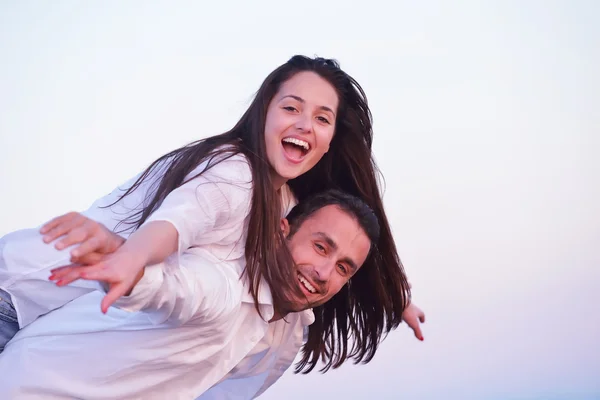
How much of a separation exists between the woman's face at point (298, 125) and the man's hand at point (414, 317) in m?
1.07

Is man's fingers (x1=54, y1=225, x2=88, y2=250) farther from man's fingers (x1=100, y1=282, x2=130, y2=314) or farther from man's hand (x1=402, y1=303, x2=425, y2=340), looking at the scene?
man's hand (x1=402, y1=303, x2=425, y2=340)

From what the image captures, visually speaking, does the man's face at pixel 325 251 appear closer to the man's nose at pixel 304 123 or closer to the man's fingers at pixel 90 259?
the man's nose at pixel 304 123

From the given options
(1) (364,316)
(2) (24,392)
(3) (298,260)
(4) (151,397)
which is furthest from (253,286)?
(1) (364,316)

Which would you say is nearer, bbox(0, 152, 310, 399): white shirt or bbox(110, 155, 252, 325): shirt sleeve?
bbox(110, 155, 252, 325): shirt sleeve

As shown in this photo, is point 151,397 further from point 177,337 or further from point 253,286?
point 253,286

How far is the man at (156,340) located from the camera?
10.2 ft

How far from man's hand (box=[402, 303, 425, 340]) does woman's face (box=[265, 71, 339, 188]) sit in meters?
1.07

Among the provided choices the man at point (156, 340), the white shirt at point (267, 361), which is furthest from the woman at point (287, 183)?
the white shirt at point (267, 361)

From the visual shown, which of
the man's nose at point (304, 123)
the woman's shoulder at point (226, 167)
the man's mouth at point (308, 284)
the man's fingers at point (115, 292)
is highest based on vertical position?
the man's nose at point (304, 123)

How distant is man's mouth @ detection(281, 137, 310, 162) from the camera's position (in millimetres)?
3723

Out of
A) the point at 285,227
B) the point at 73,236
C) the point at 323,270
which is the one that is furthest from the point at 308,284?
the point at 73,236

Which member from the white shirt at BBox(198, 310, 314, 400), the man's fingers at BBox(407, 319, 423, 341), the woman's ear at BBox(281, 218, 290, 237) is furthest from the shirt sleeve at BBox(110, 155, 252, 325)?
the man's fingers at BBox(407, 319, 423, 341)

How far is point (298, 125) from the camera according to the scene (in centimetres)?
374

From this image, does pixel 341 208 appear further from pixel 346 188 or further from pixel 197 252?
pixel 197 252
